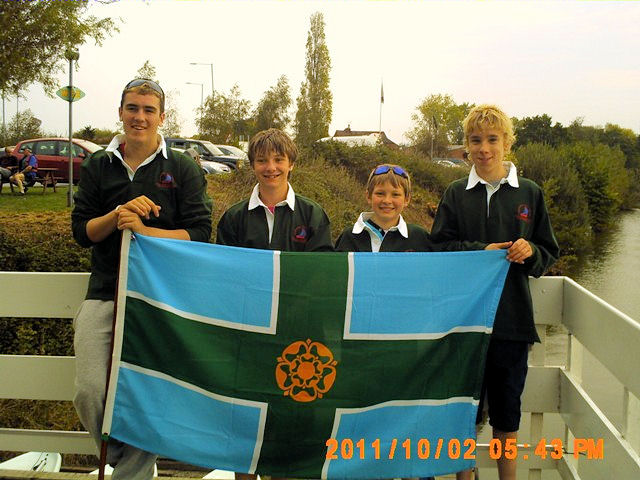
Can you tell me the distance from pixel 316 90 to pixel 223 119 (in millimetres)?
19346

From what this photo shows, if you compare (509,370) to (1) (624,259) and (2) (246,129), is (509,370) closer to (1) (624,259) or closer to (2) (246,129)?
(1) (624,259)

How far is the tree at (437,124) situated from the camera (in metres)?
72.6

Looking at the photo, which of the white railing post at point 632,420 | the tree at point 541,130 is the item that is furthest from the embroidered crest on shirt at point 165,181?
the tree at point 541,130

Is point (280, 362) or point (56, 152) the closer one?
point (280, 362)

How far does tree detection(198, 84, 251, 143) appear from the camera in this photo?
46.0m

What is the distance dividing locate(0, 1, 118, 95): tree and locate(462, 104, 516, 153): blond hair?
11569mm

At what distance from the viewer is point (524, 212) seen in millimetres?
3502

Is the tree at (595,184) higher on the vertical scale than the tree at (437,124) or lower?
lower

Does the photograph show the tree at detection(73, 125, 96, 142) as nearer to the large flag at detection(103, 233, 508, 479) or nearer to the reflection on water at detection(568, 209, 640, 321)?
the reflection on water at detection(568, 209, 640, 321)

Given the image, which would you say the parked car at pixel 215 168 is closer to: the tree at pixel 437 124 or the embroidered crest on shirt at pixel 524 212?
the embroidered crest on shirt at pixel 524 212

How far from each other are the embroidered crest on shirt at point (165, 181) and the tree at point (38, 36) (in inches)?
434

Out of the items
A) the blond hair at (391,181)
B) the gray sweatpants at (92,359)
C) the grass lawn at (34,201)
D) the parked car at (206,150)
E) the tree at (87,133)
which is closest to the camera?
the gray sweatpants at (92,359)

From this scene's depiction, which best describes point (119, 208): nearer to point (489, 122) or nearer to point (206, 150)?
point (489, 122)

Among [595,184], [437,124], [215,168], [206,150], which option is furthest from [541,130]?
[215,168]
